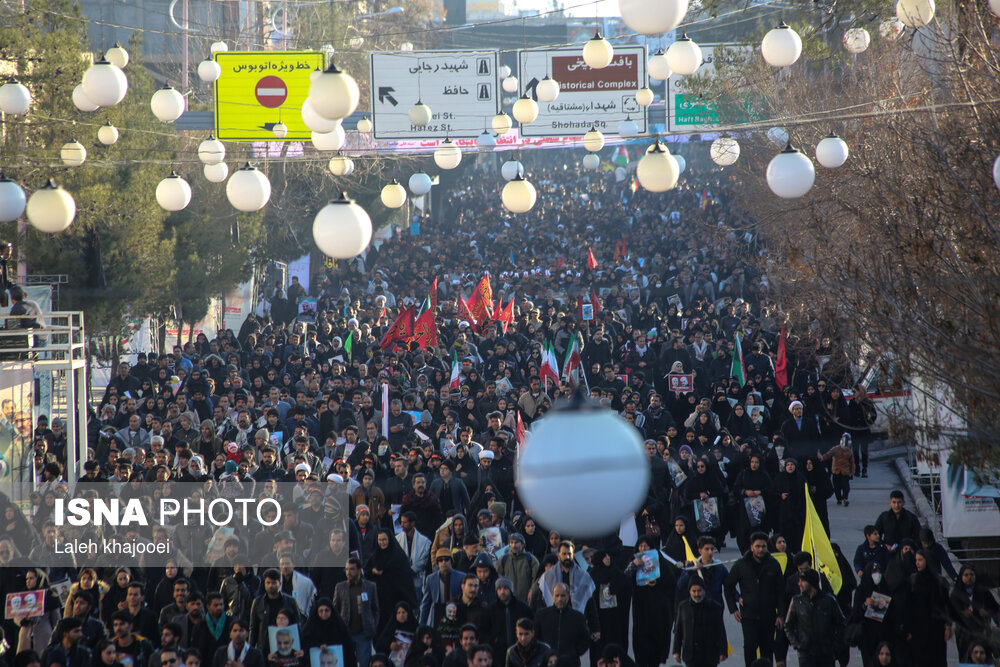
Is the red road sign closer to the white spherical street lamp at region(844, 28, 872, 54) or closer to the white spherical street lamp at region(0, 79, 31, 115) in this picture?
the white spherical street lamp at region(0, 79, 31, 115)

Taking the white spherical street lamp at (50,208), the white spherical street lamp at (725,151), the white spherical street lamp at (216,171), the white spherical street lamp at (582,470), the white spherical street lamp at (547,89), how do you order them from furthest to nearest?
1. the white spherical street lamp at (547,89)
2. the white spherical street lamp at (216,171)
3. the white spherical street lamp at (725,151)
4. the white spherical street lamp at (50,208)
5. the white spherical street lamp at (582,470)

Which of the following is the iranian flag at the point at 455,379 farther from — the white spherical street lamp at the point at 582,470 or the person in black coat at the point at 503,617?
the white spherical street lamp at the point at 582,470

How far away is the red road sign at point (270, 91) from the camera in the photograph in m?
17.0

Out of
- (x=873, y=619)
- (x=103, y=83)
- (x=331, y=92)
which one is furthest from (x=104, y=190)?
(x=873, y=619)

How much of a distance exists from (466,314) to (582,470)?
1941 centimetres

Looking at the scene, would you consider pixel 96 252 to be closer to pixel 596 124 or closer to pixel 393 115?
pixel 393 115

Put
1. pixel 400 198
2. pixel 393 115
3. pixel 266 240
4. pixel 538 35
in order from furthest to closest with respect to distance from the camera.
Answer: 1. pixel 538 35
2. pixel 266 240
3. pixel 393 115
4. pixel 400 198

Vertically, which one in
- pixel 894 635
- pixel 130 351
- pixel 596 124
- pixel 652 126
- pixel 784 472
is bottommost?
pixel 894 635

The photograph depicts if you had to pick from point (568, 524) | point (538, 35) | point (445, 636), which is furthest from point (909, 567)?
point (538, 35)

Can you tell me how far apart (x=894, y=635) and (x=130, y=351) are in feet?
63.7

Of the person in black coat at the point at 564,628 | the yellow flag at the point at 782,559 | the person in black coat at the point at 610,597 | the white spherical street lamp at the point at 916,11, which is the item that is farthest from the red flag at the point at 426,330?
the white spherical street lamp at the point at 916,11

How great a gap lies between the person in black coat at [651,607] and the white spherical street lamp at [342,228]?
13.0ft

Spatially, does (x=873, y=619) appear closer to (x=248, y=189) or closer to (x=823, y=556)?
(x=823, y=556)

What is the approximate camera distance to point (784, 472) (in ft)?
38.6
